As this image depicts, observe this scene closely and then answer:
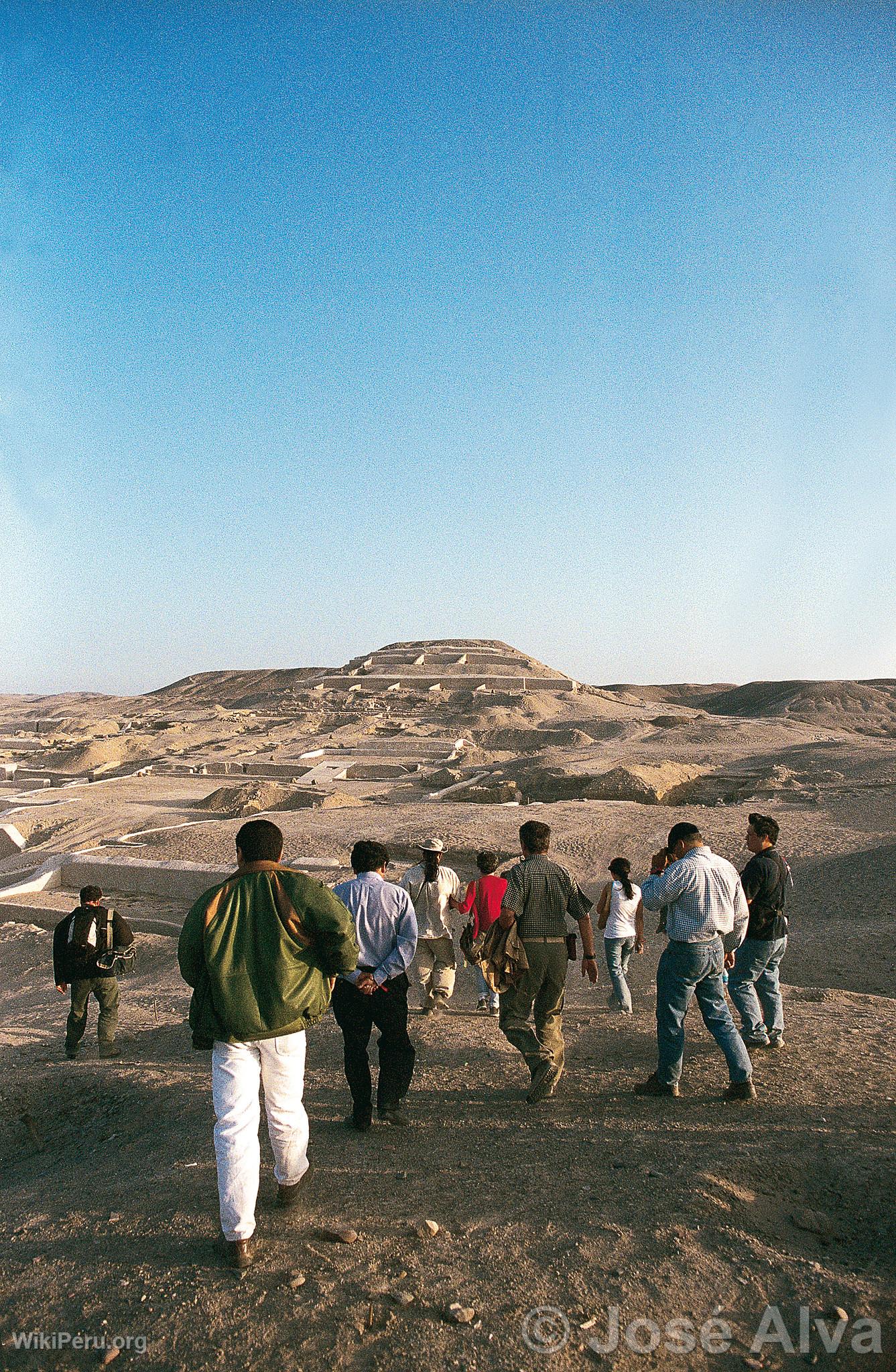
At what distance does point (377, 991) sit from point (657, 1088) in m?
1.46

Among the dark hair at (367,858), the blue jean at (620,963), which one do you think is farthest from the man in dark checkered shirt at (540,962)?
the blue jean at (620,963)

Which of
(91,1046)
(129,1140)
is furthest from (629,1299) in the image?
(91,1046)

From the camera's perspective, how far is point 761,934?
4.31 meters

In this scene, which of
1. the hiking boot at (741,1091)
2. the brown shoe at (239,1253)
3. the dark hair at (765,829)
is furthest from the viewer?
the dark hair at (765,829)

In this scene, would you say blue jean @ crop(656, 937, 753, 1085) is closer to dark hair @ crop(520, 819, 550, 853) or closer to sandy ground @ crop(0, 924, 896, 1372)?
sandy ground @ crop(0, 924, 896, 1372)

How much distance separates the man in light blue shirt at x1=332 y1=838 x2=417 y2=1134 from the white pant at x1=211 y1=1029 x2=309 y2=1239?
0.76 m

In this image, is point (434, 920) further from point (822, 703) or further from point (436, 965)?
point (822, 703)

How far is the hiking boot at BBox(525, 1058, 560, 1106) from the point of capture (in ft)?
12.9

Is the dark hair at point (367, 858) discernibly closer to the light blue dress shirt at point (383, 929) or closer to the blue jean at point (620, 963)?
the light blue dress shirt at point (383, 929)

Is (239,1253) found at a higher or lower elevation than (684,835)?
lower

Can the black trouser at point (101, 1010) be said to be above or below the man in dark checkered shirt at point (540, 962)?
below

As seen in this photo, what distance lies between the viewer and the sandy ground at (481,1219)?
2240mm

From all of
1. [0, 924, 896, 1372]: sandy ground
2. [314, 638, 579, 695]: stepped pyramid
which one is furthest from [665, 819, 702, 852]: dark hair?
[314, 638, 579, 695]: stepped pyramid

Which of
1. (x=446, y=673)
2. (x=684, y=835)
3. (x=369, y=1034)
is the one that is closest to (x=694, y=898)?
(x=684, y=835)
